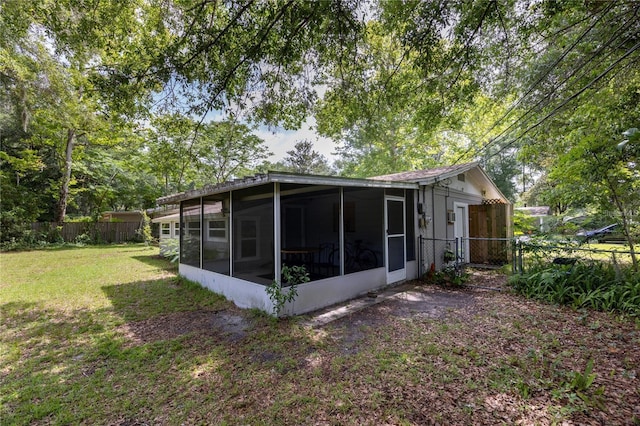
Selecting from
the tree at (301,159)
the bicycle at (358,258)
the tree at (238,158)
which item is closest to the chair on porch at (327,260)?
the bicycle at (358,258)

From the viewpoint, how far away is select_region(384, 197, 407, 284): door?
636cm

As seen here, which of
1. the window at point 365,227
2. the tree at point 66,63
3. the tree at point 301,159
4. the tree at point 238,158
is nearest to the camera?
the tree at point 66,63

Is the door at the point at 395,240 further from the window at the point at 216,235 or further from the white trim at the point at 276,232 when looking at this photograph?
the window at the point at 216,235

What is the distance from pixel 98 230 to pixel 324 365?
1984cm

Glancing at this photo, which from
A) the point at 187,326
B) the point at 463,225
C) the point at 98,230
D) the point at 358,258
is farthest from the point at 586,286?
the point at 98,230

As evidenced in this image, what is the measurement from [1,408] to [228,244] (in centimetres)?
342

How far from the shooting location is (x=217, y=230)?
600cm

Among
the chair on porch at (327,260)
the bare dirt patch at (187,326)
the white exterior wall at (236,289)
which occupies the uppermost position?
the chair on porch at (327,260)

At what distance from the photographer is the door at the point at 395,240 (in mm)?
6359

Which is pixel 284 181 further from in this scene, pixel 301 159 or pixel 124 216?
pixel 301 159

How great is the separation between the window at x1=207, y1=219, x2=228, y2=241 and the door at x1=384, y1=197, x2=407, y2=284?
3.49m

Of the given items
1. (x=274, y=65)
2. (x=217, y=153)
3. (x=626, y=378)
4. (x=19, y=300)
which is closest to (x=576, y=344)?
(x=626, y=378)

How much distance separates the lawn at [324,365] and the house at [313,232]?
2.27 ft

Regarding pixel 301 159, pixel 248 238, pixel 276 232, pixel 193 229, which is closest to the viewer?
pixel 276 232
